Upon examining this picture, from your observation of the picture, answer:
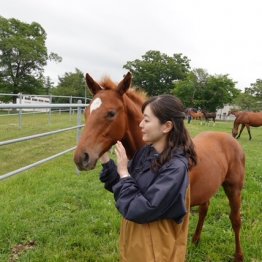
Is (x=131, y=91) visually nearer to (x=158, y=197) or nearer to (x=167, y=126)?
(x=167, y=126)

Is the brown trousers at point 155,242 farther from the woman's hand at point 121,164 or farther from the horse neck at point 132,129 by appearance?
the horse neck at point 132,129

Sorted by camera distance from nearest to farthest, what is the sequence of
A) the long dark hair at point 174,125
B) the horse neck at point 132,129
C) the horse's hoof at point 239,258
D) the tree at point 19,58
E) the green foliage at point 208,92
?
the long dark hair at point 174,125
the horse neck at point 132,129
the horse's hoof at point 239,258
the tree at point 19,58
the green foliage at point 208,92

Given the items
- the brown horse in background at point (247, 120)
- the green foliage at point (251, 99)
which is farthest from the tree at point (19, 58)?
the green foliage at point (251, 99)

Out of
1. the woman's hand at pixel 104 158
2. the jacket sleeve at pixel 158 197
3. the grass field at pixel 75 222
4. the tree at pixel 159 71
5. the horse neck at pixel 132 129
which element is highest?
the tree at pixel 159 71

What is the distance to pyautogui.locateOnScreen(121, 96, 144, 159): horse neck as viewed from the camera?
265 centimetres

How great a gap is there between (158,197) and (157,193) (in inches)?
0.8

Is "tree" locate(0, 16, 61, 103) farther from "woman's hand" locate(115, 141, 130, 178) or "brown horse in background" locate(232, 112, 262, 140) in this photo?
"woman's hand" locate(115, 141, 130, 178)

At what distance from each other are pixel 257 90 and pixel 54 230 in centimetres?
5700

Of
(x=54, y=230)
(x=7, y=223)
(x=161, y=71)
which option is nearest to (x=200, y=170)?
(x=54, y=230)

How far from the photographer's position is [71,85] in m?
61.3

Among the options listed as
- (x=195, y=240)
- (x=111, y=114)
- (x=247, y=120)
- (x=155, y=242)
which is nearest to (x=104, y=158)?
(x=111, y=114)

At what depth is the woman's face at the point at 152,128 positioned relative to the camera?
1.88 meters

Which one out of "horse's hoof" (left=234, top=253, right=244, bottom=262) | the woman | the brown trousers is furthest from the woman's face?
"horse's hoof" (left=234, top=253, right=244, bottom=262)

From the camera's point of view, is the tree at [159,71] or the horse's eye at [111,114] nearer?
the horse's eye at [111,114]
